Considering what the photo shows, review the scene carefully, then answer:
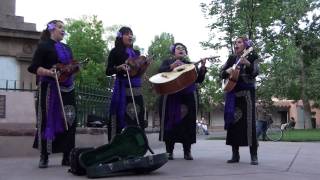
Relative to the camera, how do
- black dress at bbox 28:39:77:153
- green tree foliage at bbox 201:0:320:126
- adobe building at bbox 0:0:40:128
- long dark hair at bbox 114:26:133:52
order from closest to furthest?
black dress at bbox 28:39:77:153, long dark hair at bbox 114:26:133:52, adobe building at bbox 0:0:40:128, green tree foliage at bbox 201:0:320:126

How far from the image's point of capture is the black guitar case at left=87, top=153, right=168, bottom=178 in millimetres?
6609

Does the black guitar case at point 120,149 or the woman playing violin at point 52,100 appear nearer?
the black guitar case at point 120,149

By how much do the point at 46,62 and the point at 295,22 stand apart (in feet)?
127

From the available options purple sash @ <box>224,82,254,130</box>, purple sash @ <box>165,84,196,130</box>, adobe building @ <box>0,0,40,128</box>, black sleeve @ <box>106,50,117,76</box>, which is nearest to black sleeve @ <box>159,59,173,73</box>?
purple sash @ <box>165,84,196,130</box>

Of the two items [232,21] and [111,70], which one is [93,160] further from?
[232,21]

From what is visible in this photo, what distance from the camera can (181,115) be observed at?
31.0 feet

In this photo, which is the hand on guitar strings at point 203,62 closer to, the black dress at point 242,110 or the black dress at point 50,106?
the black dress at point 242,110

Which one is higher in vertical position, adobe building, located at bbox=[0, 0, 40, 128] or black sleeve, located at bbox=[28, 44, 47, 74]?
adobe building, located at bbox=[0, 0, 40, 128]

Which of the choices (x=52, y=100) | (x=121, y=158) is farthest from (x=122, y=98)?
(x=121, y=158)

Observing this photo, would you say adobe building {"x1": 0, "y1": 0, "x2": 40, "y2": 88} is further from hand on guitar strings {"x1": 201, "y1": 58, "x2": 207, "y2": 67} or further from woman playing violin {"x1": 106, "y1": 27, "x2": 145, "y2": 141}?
hand on guitar strings {"x1": 201, "y1": 58, "x2": 207, "y2": 67}

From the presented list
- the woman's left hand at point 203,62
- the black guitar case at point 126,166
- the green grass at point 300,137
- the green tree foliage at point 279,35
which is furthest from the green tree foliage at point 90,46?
the black guitar case at point 126,166

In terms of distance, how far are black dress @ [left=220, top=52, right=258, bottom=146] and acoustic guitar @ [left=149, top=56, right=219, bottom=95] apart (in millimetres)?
508

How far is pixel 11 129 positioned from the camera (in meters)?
10.2

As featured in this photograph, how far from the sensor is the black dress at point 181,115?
9391 mm
